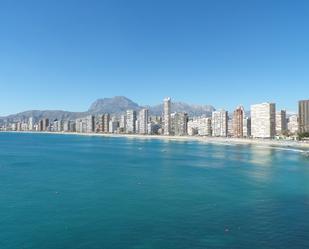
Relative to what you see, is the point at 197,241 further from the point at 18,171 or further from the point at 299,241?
the point at 18,171

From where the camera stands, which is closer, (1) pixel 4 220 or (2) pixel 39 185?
(1) pixel 4 220

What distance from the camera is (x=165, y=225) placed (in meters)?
29.9

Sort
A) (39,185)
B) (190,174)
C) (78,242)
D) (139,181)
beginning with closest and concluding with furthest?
(78,242) < (39,185) < (139,181) < (190,174)

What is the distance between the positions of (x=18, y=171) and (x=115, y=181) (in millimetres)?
22171

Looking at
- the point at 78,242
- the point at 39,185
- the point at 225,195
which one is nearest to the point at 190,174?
the point at 225,195

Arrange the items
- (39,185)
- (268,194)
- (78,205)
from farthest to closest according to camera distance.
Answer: (39,185) < (268,194) < (78,205)

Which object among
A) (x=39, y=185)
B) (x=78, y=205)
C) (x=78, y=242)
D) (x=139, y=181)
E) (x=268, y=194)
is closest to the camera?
(x=78, y=242)

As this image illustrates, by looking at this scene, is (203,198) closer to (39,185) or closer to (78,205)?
(78,205)

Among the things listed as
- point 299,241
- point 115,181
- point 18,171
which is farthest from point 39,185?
point 299,241

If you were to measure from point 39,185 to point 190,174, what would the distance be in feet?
84.6

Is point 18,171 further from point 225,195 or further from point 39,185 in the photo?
point 225,195

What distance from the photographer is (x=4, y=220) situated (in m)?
31.6

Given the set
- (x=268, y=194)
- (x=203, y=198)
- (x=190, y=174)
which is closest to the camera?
(x=203, y=198)

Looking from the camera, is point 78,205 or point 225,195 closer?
point 78,205
